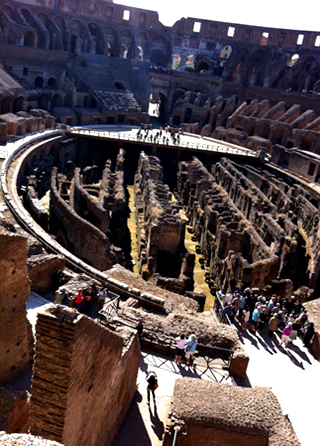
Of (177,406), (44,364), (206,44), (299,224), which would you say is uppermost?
(206,44)

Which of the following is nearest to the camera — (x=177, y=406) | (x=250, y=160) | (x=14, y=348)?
(x=177, y=406)

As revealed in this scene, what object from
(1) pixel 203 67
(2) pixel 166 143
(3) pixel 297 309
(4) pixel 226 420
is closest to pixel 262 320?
(3) pixel 297 309

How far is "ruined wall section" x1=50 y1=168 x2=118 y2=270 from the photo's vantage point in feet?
60.2

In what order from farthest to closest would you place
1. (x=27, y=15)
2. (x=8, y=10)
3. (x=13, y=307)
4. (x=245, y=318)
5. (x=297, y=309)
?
1. (x=27, y=15)
2. (x=8, y=10)
3. (x=297, y=309)
4. (x=245, y=318)
5. (x=13, y=307)

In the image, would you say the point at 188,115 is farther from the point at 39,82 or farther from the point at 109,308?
the point at 109,308

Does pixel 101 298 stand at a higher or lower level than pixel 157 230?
higher

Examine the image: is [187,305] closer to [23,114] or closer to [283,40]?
[23,114]

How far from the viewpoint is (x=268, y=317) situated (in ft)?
43.9

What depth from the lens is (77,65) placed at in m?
50.0

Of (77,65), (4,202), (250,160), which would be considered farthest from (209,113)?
(4,202)

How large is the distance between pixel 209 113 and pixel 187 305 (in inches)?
1491

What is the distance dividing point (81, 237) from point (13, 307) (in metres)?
10.5

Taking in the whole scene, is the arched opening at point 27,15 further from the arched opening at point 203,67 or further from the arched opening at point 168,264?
the arched opening at point 168,264

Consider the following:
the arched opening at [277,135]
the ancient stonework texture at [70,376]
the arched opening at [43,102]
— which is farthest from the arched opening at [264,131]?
the ancient stonework texture at [70,376]
